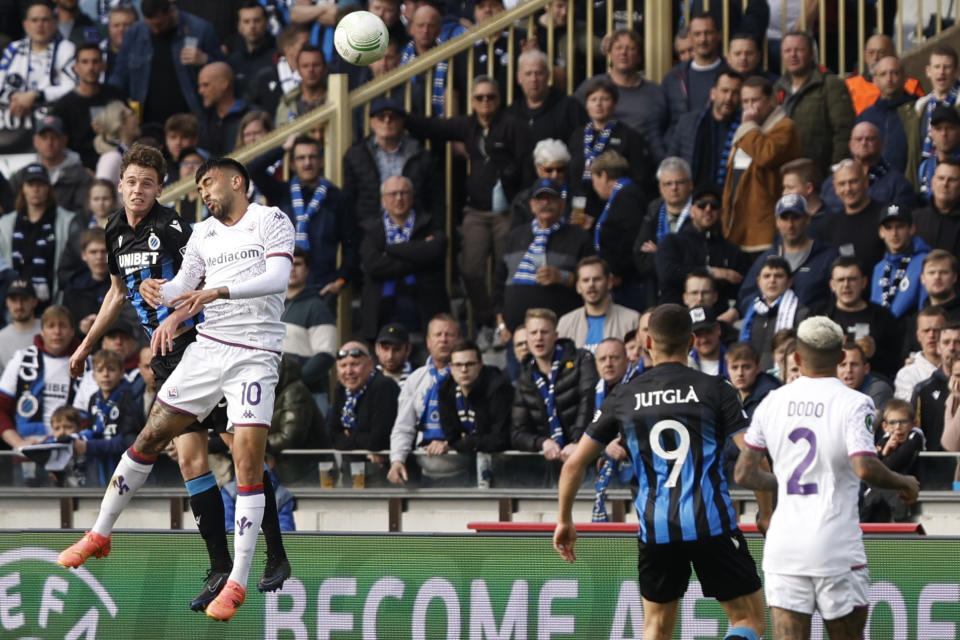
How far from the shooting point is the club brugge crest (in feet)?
46.3

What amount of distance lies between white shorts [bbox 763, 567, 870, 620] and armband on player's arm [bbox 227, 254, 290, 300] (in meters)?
2.85

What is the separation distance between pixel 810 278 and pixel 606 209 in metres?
1.92

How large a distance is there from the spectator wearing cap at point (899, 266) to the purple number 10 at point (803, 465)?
4.76 meters

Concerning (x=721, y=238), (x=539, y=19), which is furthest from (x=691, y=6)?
(x=721, y=238)

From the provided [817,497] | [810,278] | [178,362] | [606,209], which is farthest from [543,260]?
[817,497]

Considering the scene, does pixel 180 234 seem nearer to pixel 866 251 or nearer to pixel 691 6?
pixel 866 251

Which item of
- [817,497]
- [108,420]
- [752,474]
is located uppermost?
[108,420]

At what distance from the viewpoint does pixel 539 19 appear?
1614cm

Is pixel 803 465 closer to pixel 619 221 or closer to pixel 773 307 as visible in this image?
pixel 773 307

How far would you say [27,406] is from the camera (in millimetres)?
14133

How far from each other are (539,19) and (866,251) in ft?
14.4

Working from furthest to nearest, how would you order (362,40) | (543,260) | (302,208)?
(302,208) < (543,260) < (362,40)

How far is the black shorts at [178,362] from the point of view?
9.63 meters

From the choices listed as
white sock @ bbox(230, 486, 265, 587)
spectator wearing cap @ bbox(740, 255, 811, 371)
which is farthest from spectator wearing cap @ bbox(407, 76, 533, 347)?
white sock @ bbox(230, 486, 265, 587)
